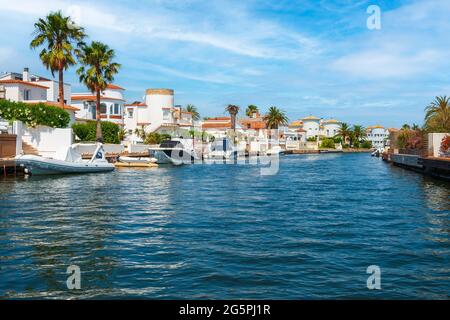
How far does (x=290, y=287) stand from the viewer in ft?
33.1

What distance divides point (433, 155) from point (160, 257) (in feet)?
128

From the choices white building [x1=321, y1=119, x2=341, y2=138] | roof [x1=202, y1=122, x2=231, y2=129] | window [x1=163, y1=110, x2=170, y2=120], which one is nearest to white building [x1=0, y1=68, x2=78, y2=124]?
window [x1=163, y1=110, x2=170, y2=120]

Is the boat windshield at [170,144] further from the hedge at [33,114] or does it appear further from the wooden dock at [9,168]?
the wooden dock at [9,168]

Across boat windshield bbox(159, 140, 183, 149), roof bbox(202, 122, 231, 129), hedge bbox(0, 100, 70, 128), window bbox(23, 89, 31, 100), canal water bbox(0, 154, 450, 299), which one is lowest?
canal water bbox(0, 154, 450, 299)

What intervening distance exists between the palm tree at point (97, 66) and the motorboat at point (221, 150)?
733 inches

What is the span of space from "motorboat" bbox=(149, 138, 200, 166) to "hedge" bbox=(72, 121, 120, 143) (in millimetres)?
8136

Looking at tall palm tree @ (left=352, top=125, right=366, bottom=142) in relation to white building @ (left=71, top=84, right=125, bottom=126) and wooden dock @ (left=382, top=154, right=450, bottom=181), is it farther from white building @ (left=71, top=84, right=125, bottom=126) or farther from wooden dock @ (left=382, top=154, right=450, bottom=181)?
wooden dock @ (left=382, top=154, right=450, bottom=181)

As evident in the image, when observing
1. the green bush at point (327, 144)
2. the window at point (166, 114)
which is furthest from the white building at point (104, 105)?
the green bush at point (327, 144)

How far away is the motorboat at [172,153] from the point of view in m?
56.2

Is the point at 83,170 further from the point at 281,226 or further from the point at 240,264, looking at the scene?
the point at 240,264

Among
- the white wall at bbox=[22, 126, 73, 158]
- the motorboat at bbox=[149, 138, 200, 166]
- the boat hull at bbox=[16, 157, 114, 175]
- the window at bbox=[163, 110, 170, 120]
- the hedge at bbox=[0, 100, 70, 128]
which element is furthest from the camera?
the window at bbox=[163, 110, 170, 120]

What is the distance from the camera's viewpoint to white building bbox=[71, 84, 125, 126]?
7819 cm

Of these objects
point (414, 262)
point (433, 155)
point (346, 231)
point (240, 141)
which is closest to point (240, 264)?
point (414, 262)
